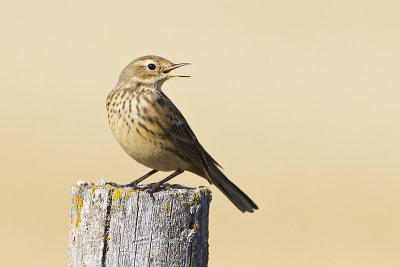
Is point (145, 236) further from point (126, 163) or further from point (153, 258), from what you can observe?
point (126, 163)

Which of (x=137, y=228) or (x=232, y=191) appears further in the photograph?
(x=232, y=191)

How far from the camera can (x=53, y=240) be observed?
535 inches

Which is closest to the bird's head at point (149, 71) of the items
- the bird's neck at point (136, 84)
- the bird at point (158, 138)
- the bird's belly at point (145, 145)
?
the bird's neck at point (136, 84)

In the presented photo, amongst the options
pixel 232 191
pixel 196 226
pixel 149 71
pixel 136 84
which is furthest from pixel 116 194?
pixel 149 71

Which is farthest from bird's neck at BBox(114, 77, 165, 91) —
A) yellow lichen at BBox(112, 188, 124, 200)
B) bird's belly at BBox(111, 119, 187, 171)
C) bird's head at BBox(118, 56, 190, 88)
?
yellow lichen at BBox(112, 188, 124, 200)

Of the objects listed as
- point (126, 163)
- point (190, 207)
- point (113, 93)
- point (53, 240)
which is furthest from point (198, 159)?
point (126, 163)

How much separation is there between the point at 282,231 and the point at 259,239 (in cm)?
→ 57

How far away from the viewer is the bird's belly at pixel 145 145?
7.45 meters

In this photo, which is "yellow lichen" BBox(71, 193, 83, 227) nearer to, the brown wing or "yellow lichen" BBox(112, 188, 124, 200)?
"yellow lichen" BBox(112, 188, 124, 200)

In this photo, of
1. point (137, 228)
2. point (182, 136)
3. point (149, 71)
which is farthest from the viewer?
point (149, 71)

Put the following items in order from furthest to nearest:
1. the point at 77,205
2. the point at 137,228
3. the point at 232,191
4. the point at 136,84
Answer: the point at 136,84
the point at 232,191
the point at 77,205
the point at 137,228

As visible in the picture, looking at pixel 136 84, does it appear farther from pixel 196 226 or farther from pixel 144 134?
pixel 196 226

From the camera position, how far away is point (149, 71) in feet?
27.0

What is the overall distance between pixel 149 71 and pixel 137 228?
3.28 meters
